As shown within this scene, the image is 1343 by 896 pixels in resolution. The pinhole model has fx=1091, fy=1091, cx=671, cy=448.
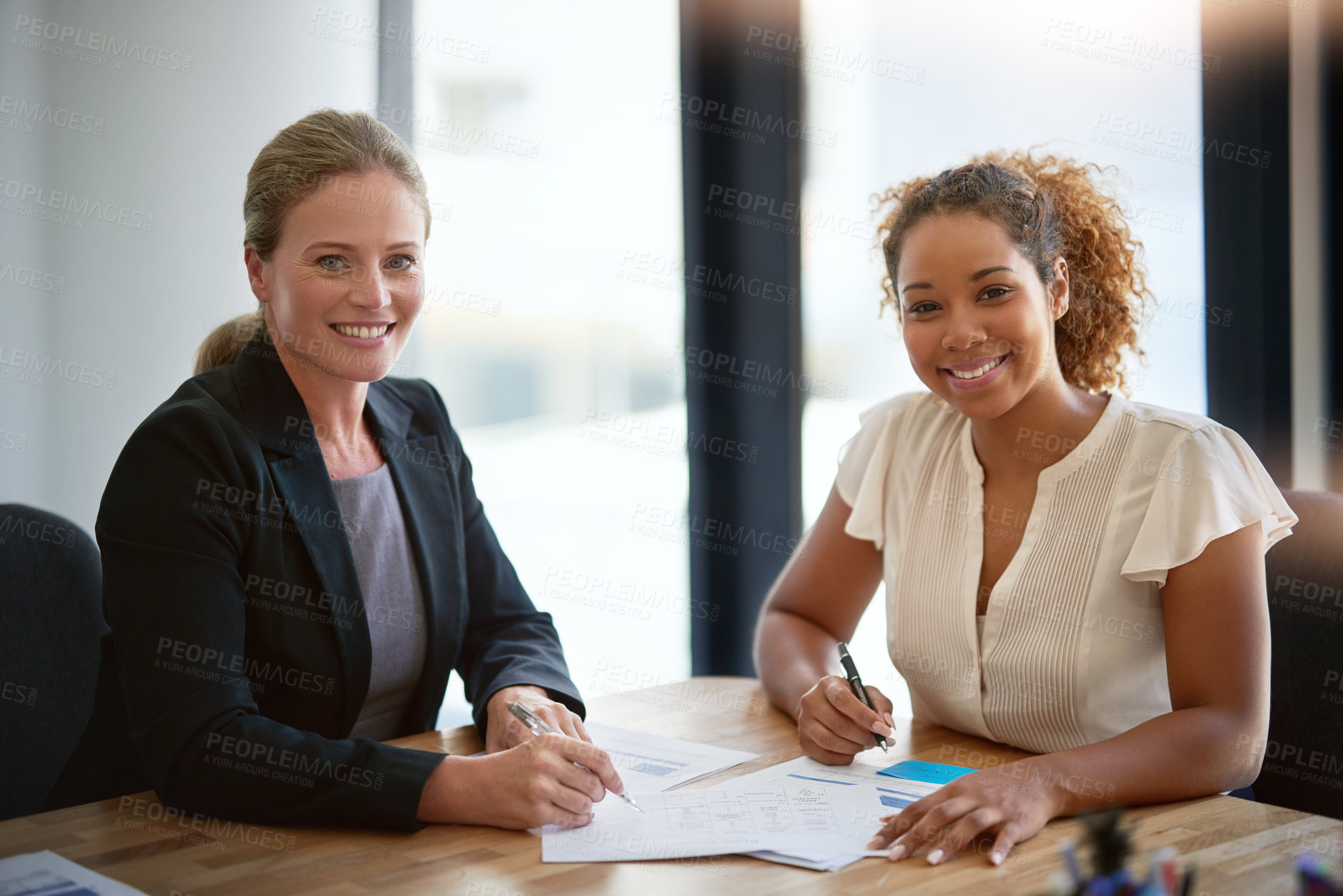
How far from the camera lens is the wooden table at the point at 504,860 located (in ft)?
3.70

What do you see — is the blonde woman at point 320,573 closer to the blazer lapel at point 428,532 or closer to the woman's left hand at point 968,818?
the blazer lapel at point 428,532

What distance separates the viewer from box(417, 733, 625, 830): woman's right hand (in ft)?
4.26

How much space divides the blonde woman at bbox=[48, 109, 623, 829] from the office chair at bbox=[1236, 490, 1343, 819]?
110cm

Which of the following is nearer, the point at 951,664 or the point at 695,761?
the point at 695,761

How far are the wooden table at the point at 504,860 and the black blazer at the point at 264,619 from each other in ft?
0.17

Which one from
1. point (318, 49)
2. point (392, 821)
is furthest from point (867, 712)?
point (318, 49)

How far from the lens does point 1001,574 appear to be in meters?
1.68

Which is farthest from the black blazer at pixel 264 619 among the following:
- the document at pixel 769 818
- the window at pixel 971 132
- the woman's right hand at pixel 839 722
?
the window at pixel 971 132

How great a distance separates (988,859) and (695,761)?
489mm

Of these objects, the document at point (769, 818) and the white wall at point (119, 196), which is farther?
the white wall at point (119, 196)

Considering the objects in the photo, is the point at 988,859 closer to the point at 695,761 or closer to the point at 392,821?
the point at 695,761

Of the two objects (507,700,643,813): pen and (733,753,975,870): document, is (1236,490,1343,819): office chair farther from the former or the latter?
(507,700,643,813): pen

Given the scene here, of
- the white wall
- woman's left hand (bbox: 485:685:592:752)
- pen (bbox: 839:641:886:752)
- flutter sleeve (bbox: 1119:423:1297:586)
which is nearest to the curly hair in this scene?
flutter sleeve (bbox: 1119:423:1297:586)

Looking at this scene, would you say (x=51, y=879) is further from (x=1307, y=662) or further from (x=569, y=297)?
(x=569, y=297)
